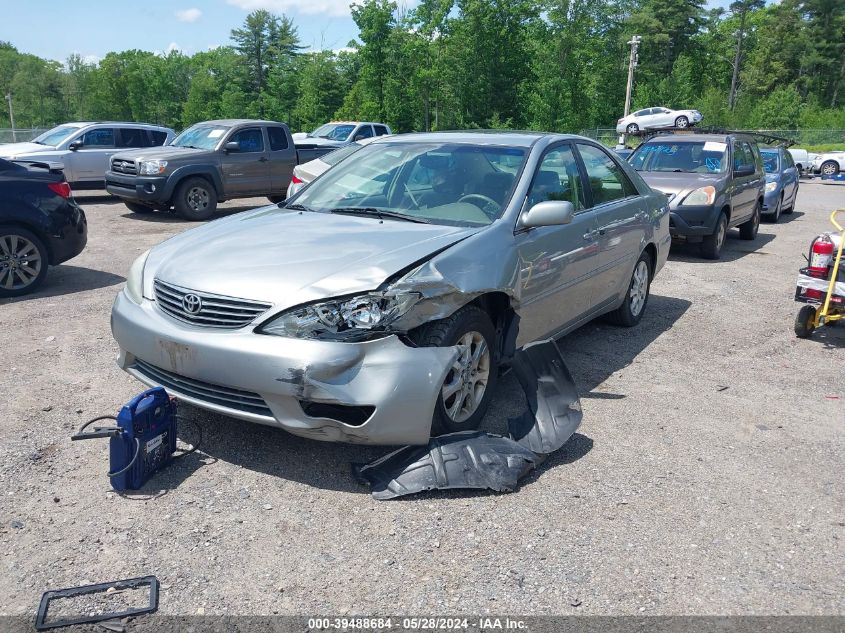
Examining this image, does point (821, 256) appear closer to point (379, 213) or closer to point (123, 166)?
point (379, 213)

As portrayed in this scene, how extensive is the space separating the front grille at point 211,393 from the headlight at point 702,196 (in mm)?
8542

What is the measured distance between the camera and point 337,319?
3525 mm

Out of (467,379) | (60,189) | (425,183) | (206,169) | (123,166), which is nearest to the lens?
(467,379)

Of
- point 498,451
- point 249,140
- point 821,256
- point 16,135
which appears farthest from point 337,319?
point 16,135

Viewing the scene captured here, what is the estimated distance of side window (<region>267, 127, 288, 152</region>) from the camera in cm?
1495

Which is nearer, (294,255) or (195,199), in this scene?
(294,255)

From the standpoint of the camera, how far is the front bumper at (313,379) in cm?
344

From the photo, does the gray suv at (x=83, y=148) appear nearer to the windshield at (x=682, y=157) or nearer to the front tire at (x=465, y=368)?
the windshield at (x=682, y=157)

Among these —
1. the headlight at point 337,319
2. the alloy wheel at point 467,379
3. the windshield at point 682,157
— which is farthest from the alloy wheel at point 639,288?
the windshield at point 682,157

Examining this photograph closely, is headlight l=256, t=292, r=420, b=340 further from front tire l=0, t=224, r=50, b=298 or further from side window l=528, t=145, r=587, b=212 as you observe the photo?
front tire l=0, t=224, r=50, b=298

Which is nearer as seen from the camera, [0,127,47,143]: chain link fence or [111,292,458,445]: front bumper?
[111,292,458,445]: front bumper

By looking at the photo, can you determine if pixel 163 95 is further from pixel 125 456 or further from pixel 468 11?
pixel 125 456

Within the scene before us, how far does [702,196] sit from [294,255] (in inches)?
322

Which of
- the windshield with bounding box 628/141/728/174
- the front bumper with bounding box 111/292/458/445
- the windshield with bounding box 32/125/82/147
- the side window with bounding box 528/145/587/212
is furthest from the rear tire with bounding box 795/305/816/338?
the windshield with bounding box 32/125/82/147
